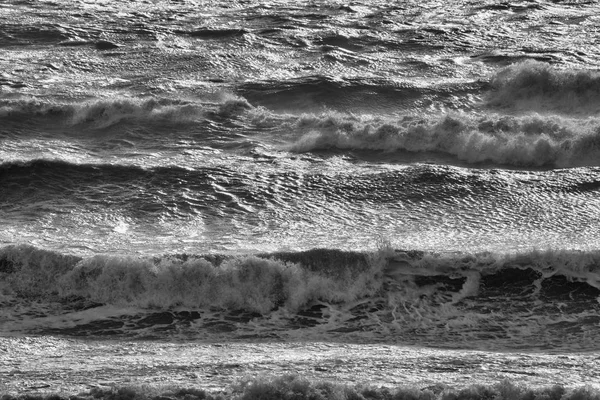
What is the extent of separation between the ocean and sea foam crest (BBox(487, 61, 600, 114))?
0.13 feet

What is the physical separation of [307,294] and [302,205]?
7.08 ft

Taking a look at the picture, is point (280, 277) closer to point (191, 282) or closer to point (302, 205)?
point (191, 282)

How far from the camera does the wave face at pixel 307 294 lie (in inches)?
381

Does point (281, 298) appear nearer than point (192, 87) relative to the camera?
Yes

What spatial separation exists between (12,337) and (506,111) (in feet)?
29.9

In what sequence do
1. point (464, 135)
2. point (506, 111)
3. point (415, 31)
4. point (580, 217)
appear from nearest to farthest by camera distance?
point (580, 217) < point (464, 135) < point (506, 111) < point (415, 31)

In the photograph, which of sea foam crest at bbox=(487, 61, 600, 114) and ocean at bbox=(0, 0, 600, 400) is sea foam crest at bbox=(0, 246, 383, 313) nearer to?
ocean at bbox=(0, 0, 600, 400)

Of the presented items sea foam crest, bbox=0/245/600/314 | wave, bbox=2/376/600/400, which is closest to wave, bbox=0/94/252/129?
sea foam crest, bbox=0/245/600/314

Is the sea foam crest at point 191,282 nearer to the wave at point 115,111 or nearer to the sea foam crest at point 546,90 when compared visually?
the wave at point 115,111

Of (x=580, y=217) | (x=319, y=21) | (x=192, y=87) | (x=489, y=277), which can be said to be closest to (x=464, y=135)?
(x=580, y=217)

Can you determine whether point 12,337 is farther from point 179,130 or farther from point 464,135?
point 464,135

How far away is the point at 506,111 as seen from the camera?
1533cm

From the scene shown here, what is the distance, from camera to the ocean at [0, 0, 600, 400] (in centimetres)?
884

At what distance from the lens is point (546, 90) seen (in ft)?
52.0
